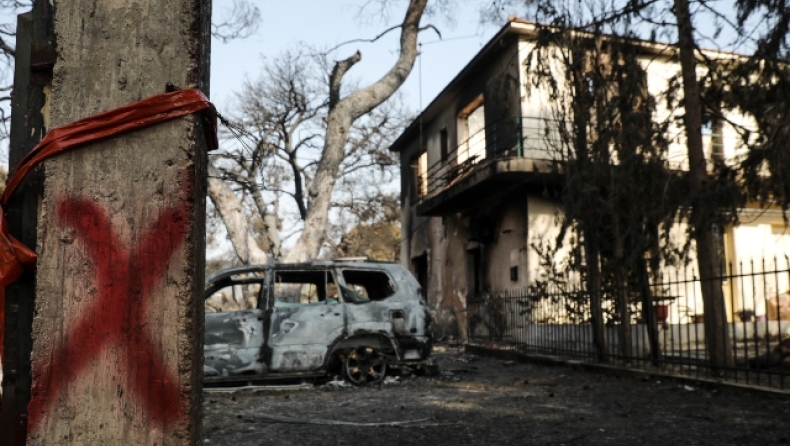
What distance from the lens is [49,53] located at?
89.5 inches

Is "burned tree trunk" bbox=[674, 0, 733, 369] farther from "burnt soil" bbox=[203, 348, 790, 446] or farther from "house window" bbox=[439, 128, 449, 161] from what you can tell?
"house window" bbox=[439, 128, 449, 161]

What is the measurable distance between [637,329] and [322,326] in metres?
4.82

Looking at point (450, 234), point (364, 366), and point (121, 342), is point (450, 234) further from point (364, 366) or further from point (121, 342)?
point (121, 342)

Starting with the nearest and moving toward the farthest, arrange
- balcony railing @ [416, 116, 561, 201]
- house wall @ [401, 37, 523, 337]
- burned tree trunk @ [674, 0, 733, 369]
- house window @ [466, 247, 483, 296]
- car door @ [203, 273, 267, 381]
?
burned tree trunk @ [674, 0, 733, 369]
car door @ [203, 273, 267, 381]
balcony railing @ [416, 116, 561, 201]
house wall @ [401, 37, 523, 337]
house window @ [466, 247, 483, 296]

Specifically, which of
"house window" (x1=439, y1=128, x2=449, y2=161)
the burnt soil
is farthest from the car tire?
"house window" (x1=439, y1=128, x2=449, y2=161)

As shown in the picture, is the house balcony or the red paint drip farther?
the house balcony

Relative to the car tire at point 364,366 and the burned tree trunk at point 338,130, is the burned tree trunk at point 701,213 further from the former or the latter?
the burned tree trunk at point 338,130

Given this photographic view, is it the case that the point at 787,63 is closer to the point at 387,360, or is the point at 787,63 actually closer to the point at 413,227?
the point at 387,360

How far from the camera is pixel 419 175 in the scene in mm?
23734

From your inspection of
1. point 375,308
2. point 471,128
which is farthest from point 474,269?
point 375,308

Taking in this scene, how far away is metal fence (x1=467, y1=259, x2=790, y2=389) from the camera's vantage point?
9.42 m

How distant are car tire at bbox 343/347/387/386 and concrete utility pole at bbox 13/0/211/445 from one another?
7261 mm

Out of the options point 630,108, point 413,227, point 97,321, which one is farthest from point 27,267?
point 413,227

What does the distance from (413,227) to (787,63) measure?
18389 millimetres
